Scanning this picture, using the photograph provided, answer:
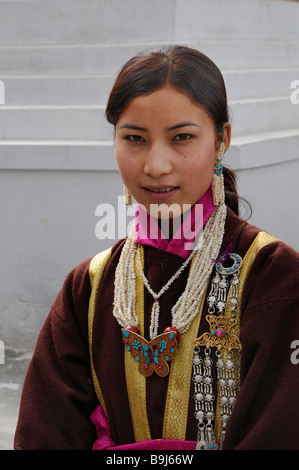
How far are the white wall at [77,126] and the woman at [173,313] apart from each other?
1.95 meters

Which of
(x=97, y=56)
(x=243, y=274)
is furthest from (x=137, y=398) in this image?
(x=97, y=56)

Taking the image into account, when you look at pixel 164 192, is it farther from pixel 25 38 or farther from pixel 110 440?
pixel 25 38

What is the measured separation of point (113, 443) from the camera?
201 centimetres

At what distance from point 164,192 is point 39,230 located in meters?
2.43

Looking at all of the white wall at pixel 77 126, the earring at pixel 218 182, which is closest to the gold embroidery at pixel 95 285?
the earring at pixel 218 182

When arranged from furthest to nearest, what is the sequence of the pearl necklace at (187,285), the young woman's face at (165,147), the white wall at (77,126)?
1. the white wall at (77,126)
2. the pearl necklace at (187,285)
3. the young woman's face at (165,147)

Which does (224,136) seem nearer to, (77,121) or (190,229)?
(190,229)

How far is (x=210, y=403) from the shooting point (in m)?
1.89

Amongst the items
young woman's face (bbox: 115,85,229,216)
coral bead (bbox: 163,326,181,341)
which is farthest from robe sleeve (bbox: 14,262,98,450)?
young woman's face (bbox: 115,85,229,216)

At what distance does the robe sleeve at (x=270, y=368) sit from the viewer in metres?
1.73

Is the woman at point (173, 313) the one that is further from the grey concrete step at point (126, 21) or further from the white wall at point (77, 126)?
the grey concrete step at point (126, 21)

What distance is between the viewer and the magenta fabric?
1.90 meters

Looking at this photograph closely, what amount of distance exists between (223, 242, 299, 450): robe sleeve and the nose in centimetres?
36

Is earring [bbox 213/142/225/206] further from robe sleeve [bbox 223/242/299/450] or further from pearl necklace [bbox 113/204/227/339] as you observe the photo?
robe sleeve [bbox 223/242/299/450]
